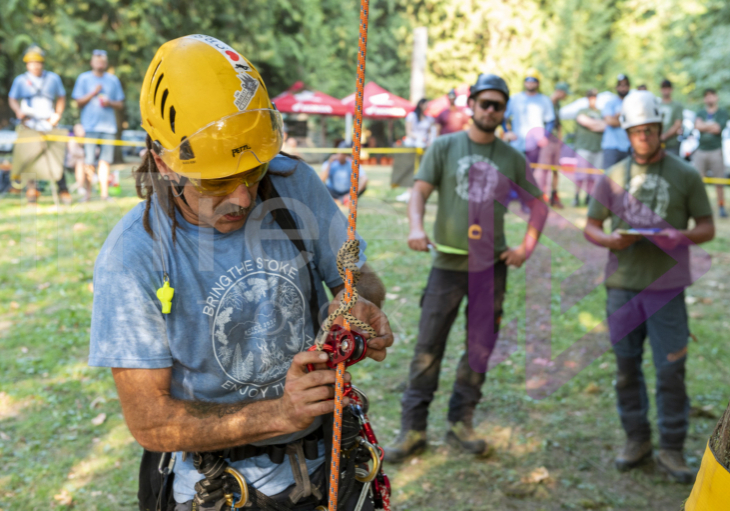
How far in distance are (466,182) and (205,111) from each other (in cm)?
302

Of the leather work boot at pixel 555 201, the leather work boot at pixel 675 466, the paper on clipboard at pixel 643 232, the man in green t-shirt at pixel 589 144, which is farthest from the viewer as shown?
the leather work boot at pixel 555 201

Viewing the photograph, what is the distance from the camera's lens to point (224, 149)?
1.72m

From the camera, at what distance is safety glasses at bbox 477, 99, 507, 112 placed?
4.33 metres

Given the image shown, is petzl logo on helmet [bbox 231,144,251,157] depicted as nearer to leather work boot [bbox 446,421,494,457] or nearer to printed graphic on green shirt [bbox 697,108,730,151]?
leather work boot [bbox 446,421,494,457]

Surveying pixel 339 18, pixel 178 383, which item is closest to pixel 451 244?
pixel 178 383

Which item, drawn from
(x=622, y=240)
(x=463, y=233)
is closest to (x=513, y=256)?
(x=463, y=233)

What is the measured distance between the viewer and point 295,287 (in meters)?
2.01

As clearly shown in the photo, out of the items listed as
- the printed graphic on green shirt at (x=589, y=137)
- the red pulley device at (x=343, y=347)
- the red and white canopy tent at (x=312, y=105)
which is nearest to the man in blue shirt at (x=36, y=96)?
the red and white canopy tent at (x=312, y=105)

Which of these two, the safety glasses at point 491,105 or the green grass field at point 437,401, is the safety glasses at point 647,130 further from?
the green grass field at point 437,401

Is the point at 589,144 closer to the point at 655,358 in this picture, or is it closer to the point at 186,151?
the point at 655,358

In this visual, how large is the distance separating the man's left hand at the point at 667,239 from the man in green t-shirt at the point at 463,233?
0.82 meters

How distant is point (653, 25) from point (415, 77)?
31.0 metres

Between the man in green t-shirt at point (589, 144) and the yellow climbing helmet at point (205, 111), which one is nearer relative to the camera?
the yellow climbing helmet at point (205, 111)

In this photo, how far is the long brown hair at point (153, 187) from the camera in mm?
1842
